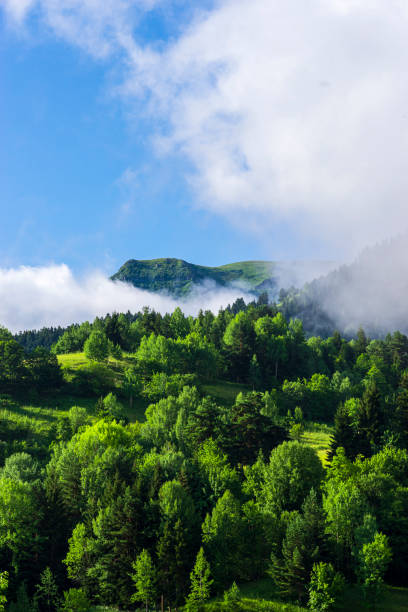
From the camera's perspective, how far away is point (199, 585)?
142 ft

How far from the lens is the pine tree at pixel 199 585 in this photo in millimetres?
41625

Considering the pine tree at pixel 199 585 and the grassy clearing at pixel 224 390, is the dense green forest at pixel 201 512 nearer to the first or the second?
the pine tree at pixel 199 585

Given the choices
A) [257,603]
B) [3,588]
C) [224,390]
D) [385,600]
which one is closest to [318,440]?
[224,390]

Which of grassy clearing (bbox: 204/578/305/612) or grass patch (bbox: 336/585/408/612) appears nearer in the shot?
grassy clearing (bbox: 204/578/305/612)

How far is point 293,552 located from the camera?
4228 centimetres

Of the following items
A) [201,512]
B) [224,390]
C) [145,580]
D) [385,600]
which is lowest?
[385,600]

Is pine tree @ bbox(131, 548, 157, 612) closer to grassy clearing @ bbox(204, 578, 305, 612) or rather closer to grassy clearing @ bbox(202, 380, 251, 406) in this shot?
grassy clearing @ bbox(204, 578, 305, 612)

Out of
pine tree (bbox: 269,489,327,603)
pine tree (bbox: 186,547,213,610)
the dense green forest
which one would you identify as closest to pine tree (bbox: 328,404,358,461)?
the dense green forest

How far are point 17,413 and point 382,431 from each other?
72.8 m

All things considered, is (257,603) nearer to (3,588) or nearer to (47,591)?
(47,591)

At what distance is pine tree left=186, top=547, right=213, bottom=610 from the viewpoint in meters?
41.6

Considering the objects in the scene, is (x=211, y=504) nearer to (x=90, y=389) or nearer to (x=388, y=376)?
(x=90, y=389)

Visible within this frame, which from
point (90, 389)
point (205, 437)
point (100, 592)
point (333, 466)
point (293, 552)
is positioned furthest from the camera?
point (90, 389)

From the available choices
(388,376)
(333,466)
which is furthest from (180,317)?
(333,466)
